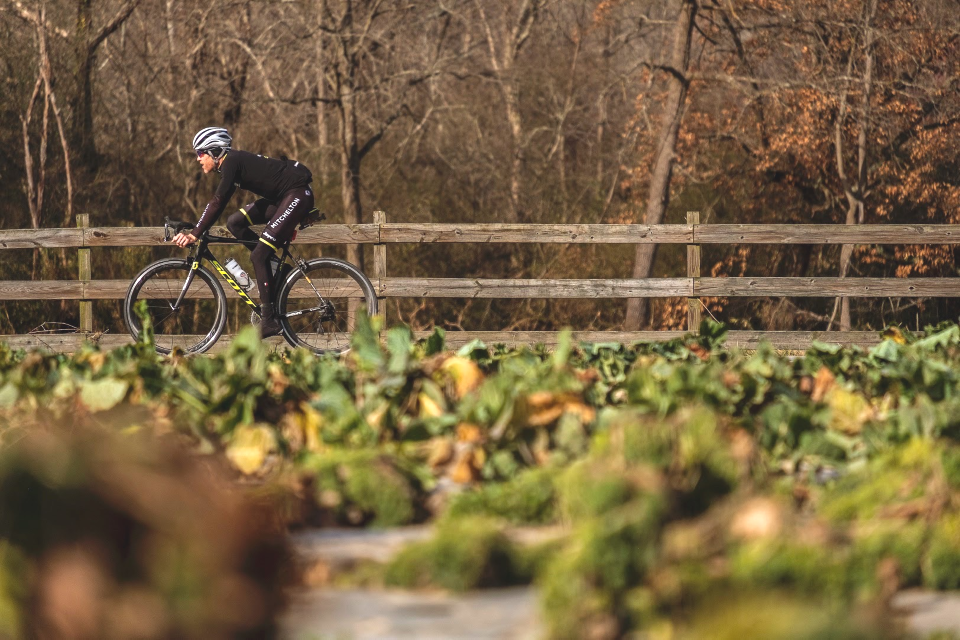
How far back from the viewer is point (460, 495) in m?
2.33

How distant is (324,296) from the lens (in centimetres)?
970

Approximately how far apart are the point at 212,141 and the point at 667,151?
850 cm

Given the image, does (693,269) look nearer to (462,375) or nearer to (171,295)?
(171,295)

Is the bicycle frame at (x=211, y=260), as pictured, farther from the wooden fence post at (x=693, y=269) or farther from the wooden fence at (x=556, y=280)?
the wooden fence post at (x=693, y=269)

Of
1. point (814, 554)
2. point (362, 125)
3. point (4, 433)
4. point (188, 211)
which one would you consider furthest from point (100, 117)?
point (814, 554)

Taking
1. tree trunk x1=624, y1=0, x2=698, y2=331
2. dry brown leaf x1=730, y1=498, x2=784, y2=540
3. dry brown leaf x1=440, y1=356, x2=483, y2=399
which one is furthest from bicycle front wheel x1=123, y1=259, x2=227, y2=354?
dry brown leaf x1=730, y1=498, x2=784, y2=540

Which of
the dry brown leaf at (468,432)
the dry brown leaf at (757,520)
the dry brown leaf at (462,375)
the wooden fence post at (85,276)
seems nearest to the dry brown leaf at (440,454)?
the dry brown leaf at (468,432)

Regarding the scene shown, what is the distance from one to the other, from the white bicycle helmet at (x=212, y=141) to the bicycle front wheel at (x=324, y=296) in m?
1.03

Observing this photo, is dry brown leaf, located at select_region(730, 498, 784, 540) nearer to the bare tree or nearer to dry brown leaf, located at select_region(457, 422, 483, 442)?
dry brown leaf, located at select_region(457, 422, 483, 442)

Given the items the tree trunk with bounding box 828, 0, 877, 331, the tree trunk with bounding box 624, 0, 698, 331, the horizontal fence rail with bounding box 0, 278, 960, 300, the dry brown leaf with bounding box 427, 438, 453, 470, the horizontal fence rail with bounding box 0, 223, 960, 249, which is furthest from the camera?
the tree trunk with bounding box 828, 0, 877, 331

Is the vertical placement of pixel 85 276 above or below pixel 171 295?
above

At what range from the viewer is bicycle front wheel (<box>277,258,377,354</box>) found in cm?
909

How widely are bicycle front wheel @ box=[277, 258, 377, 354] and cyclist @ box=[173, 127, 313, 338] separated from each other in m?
0.13

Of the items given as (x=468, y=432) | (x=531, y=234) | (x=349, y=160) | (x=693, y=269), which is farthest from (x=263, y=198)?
(x=349, y=160)
